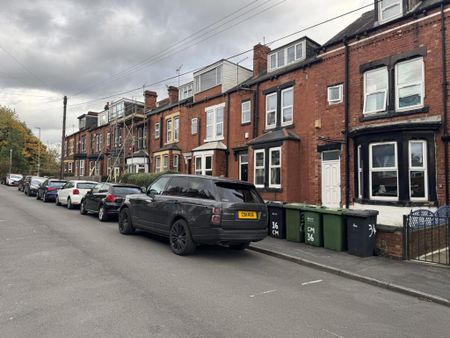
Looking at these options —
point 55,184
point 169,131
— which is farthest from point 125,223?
point 169,131

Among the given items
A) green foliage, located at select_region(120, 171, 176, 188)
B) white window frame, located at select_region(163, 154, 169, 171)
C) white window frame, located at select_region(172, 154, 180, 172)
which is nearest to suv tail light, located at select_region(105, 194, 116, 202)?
green foliage, located at select_region(120, 171, 176, 188)

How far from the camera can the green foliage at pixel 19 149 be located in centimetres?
6288

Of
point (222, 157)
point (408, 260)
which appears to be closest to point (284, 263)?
point (408, 260)

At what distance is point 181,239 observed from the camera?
25.9 feet

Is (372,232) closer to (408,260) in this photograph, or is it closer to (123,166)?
(408,260)

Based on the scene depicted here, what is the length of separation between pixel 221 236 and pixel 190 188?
156 centimetres

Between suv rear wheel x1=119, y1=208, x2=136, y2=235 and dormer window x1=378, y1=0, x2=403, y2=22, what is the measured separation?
1223 cm

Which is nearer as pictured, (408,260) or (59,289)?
(59,289)

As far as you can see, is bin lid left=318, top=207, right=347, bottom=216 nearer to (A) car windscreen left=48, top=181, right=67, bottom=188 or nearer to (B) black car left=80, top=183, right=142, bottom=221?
(B) black car left=80, top=183, right=142, bottom=221

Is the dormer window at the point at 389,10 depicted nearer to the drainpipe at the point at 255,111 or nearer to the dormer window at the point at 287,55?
the dormer window at the point at 287,55

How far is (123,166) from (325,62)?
22272mm

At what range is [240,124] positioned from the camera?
19828 millimetres

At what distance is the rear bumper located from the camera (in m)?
7.30

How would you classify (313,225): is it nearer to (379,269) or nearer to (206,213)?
(379,269)
